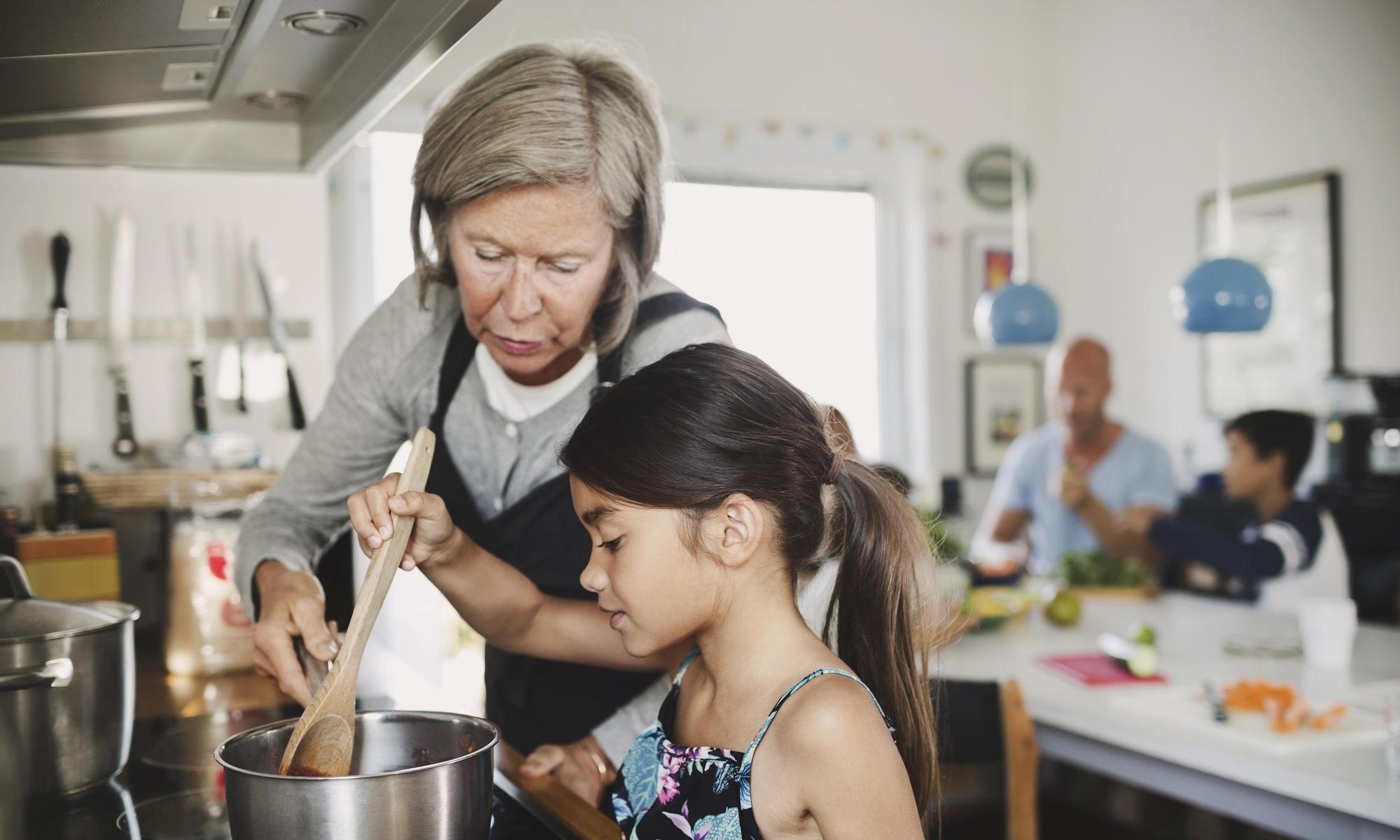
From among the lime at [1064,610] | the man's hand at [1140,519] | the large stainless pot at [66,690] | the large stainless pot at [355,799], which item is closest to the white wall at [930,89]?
the man's hand at [1140,519]

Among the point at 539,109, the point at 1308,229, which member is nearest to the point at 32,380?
the point at 539,109

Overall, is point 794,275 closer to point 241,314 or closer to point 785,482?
point 785,482

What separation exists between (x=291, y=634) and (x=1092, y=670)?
1.76 m

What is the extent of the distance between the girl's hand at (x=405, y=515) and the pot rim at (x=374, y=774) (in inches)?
5.4

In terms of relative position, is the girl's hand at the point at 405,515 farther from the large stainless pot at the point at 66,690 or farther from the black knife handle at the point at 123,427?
the black knife handle at the point at 123,427

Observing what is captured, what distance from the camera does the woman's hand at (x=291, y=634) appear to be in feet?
3.73

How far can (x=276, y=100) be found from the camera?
162 centimetres

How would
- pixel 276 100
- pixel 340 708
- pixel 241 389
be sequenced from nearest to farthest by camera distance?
pixel 340 708 → pixel 276 100 → pixel 241 389

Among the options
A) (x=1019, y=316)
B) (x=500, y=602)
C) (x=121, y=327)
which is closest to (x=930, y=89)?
(x=1019, y=316)

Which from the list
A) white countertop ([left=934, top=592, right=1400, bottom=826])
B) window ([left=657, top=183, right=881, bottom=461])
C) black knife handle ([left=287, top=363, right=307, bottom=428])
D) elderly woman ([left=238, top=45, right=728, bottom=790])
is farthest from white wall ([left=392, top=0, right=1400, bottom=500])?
elderly woman ([left=238, top=45, right=728, bottom=790])

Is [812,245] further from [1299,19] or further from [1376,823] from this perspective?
[1376,823]

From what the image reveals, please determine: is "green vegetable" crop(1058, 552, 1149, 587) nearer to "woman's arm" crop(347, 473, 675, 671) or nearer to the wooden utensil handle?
"woman's arm" crop(347, 473, 675, 671)

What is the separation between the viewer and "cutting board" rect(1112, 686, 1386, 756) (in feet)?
6.19

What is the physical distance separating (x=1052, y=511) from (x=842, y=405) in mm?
828
